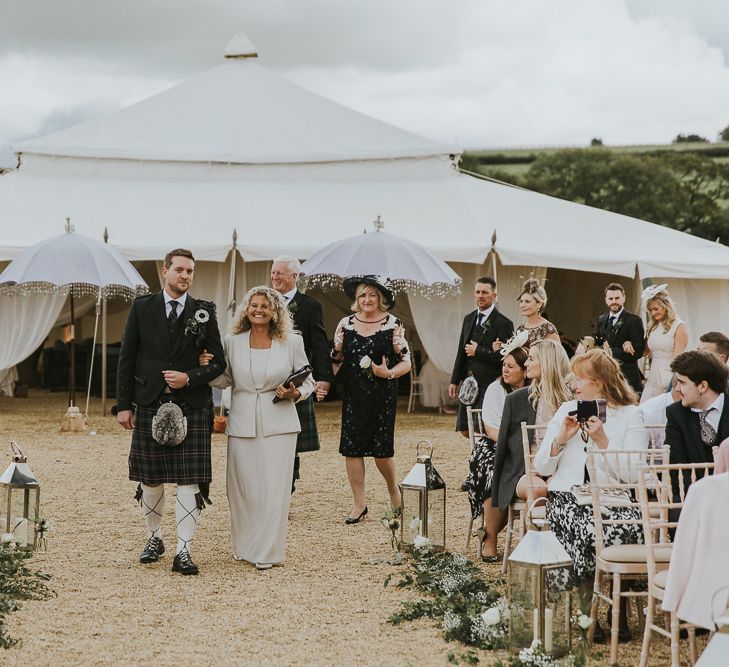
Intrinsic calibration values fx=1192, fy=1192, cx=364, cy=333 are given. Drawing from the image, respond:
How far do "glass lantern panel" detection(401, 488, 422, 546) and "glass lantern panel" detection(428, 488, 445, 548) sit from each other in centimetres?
7

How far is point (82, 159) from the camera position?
16.5m

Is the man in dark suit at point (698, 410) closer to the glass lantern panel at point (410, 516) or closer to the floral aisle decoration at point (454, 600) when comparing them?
the floral aisle decoration at point (454, 600)

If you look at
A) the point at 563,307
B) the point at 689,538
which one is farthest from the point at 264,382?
the point at 563,307

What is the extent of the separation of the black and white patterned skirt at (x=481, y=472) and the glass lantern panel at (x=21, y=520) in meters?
2.35

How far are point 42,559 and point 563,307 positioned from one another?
44.8ft

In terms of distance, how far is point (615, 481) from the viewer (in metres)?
4.99

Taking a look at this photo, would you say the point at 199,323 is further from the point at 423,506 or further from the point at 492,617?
the point at 492,617

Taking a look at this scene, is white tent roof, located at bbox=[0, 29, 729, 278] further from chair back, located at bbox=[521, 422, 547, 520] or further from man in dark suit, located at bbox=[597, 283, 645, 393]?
chair back, located at bbox=[521, 422, 547, 520]

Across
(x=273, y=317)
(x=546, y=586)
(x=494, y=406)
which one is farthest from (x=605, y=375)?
(x=273, y=317)

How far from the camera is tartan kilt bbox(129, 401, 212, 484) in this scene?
6.06 m

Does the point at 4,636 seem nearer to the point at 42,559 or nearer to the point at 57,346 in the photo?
the point at 42,559

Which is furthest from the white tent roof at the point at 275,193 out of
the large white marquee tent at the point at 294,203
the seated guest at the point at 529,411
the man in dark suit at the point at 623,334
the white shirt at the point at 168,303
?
the seated guest at the point at 529,411

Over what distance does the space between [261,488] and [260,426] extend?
32 cm

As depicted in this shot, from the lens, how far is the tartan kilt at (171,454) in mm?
6059
